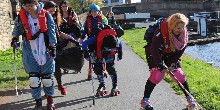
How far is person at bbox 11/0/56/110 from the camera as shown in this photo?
6.18 meters

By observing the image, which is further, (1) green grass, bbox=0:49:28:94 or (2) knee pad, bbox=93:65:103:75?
(1) green grass, bbox=0:49:28:94

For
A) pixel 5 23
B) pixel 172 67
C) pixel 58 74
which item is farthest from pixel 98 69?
pixel 5 23

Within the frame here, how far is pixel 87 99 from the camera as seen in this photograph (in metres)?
7.52

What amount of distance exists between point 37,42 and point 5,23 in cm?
1251

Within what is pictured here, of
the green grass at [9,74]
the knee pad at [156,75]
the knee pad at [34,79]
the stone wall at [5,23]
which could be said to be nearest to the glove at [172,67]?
the knee pad at [156,75]

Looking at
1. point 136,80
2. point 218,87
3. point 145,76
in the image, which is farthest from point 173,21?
point 145,76

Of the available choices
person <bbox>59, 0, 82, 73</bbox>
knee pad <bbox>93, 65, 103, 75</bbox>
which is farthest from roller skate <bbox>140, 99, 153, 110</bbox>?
person <bbox>59, 0, 82, 73</bbox>

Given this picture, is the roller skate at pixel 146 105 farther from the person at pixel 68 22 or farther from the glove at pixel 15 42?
the person at pixel 68 22

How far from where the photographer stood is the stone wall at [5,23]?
17.4 meters

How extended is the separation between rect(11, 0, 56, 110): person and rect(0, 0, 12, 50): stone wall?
11127 millimetres

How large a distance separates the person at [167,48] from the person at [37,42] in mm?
1558

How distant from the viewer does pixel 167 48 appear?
6.04m

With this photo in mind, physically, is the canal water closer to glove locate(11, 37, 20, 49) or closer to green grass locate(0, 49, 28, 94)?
green grass locate(0, 49, 28, 94)

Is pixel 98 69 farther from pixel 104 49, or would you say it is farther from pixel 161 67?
pixel 161 67
